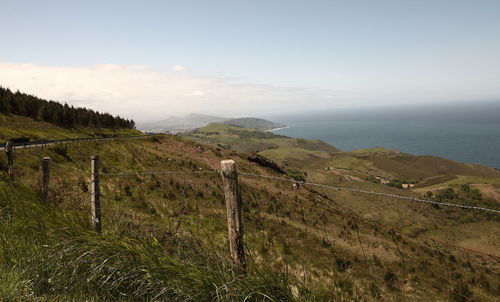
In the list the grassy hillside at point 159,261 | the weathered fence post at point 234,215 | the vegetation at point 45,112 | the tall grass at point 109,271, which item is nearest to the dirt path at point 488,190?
the grassy hillside at point 159,261

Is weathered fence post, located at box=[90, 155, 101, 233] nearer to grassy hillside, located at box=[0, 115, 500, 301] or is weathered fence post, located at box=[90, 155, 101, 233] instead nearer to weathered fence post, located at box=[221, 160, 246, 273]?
grassy hillside, located at box=[0, 115, 500, 301]

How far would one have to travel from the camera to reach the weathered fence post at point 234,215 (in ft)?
11.9

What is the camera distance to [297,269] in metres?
8.61

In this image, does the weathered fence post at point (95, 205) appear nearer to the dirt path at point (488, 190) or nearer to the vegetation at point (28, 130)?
the vegetation at point (28, 130)

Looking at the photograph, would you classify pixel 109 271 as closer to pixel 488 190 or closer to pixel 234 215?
pixel 234 215

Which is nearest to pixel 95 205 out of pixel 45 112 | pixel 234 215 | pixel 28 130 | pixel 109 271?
pixel 109 271

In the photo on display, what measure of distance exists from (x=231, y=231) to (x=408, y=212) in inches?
2600

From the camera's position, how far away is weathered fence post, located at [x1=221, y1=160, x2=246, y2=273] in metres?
3.62

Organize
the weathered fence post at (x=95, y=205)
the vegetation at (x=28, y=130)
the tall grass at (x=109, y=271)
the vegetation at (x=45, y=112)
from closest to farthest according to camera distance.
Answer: the tall grass at (x=109, y=271)
the weathered fence post at (x=95, y=205)
the vegetation at (x=28, y=130)
the vegetation at (x=45, y=112)

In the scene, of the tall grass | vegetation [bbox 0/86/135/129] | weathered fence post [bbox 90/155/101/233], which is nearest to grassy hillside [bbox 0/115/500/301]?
the tall grass

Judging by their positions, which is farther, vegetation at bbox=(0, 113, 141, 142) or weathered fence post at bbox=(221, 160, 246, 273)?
vegetation at bbox=(0, 113, 141, 142)

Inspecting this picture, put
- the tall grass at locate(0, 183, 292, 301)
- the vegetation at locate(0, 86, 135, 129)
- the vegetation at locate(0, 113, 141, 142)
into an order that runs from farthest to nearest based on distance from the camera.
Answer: the vegetation at locate(0, 86, 135, 129)
the vegetation at locate(0, 113, 141, 142)
the tall grass at locate(0, 183, 292, 301)

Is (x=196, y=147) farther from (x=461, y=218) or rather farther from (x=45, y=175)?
(x=461, y=218)

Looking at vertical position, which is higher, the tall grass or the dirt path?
the tall grass
